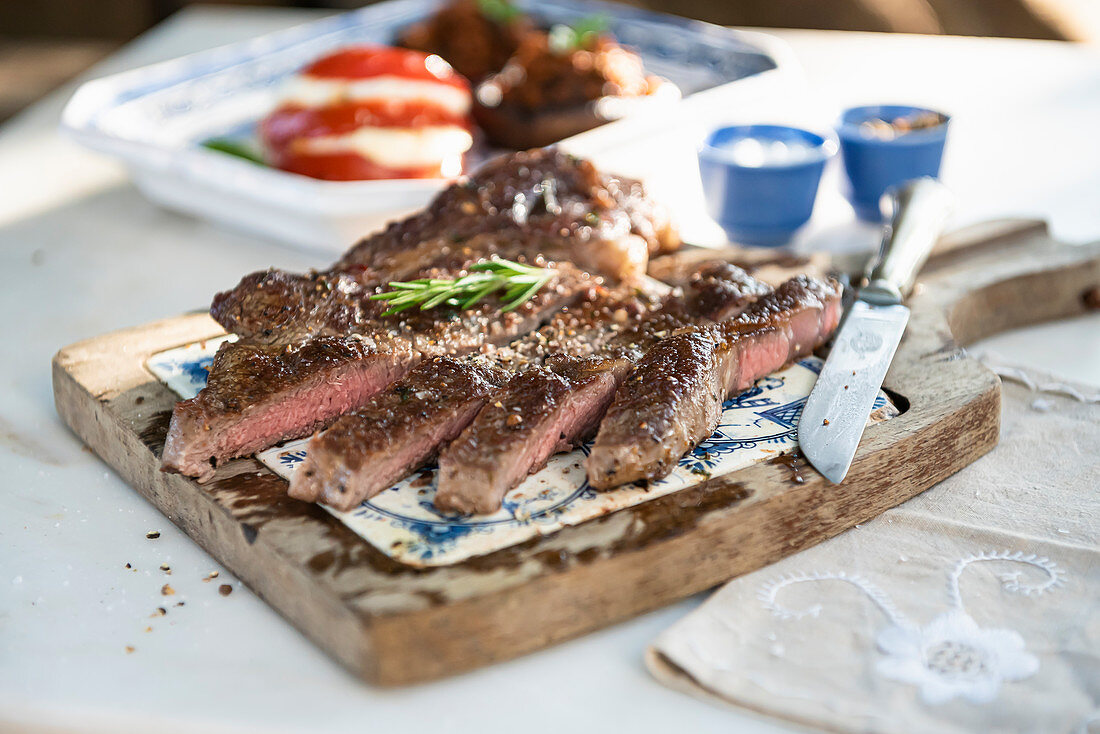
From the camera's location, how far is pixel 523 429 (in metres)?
2.12

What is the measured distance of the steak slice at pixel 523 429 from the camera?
206 centimetres

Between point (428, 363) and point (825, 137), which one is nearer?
point (428, 363)

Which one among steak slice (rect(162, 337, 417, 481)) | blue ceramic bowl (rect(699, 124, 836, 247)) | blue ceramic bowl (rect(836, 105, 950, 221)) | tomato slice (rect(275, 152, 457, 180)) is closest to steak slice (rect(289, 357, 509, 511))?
steak slice (rect(162, 337, 417, 481))

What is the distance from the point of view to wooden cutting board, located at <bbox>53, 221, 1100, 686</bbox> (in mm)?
1850

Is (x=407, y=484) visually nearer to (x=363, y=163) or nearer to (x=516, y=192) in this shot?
(x=516, y=192)

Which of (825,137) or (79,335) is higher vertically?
(825,137)

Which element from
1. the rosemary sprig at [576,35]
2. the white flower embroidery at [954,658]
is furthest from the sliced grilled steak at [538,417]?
the rosemary sprig at [576,35]

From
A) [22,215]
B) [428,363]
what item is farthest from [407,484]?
[22,215]

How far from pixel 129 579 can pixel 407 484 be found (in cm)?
59

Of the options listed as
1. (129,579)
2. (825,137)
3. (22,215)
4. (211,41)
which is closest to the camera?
(129,579)

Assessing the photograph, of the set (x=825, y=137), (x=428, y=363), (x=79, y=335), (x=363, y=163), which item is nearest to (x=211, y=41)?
(x=363, y=163)

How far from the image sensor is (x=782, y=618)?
198 cm

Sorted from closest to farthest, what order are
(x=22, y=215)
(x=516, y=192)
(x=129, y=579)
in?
(x=129, y=579) < (x=516, y=192) < (x=22, y=215)

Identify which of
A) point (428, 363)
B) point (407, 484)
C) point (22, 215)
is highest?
point (428, 363)
